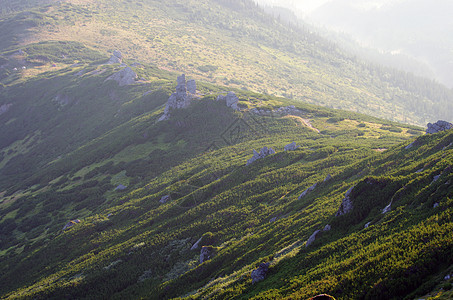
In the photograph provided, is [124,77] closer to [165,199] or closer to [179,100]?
[179,100]

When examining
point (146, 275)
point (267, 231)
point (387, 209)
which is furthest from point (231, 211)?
point (387, 209)

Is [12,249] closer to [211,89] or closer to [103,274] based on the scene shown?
[103,274]

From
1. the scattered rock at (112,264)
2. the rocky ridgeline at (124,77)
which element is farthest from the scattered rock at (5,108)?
the scattered rock at (112,264)

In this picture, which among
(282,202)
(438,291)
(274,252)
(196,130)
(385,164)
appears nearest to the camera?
(438,291)

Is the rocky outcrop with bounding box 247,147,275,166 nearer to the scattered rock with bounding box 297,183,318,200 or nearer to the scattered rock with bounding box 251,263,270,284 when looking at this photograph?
the scattered rock with bounding box 297,183,318,200

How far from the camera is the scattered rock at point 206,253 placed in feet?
157

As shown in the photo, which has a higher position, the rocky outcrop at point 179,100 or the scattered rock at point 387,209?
the scattered rock at point 387,209

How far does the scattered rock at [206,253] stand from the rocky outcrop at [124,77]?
147014 millimetres

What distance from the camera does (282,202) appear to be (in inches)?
2313

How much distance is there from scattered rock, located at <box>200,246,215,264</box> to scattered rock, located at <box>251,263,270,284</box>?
49.4 ft

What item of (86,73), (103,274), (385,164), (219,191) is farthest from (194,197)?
(86,73)

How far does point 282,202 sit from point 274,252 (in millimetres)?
21300

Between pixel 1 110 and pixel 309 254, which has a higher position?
pixel 309 254

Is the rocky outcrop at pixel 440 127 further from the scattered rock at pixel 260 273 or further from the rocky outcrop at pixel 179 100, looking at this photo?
the rocky outcrop at pixel 179 100
